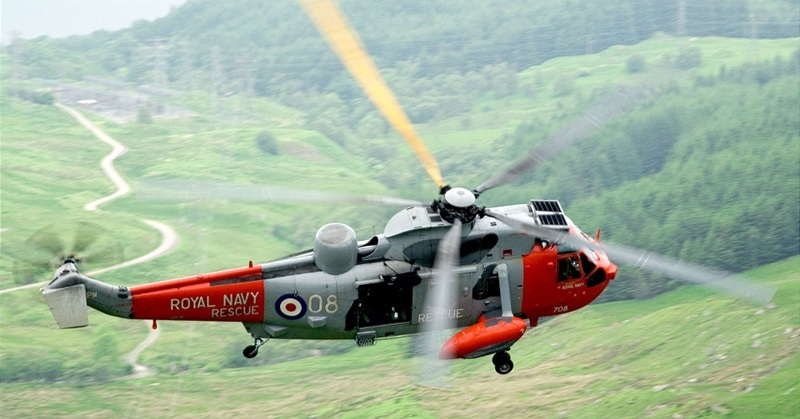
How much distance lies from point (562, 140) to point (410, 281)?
5875 millimetres

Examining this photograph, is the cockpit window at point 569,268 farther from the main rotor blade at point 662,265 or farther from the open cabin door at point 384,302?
the open cabin door at point 384,302

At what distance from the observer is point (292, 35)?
579 ft

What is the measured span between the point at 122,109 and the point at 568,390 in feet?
291

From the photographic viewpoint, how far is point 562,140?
32781mm

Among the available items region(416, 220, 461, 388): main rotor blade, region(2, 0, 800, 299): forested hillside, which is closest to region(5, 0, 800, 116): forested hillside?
region(2, 0, 800, 299): forested hillside

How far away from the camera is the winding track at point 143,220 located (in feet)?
306

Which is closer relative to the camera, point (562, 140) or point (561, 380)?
point (562, 140)

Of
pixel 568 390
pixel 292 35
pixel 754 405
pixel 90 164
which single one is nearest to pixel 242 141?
pixel 90 164

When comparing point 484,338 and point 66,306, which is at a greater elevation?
point 66,306

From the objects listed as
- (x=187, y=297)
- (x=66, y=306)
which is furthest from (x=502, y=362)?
(x=66, y=306)

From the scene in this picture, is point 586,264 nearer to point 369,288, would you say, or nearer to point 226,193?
point 369,288

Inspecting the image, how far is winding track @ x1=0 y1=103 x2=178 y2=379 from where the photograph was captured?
306ft

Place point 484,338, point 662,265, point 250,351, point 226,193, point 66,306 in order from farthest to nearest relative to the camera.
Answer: point 250,351 < point 484,338 < point 66,306 < point 226,193 < point 662,265

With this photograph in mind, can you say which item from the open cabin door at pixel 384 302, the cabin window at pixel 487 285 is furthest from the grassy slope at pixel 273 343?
the open cabin door at pixel 384 302
